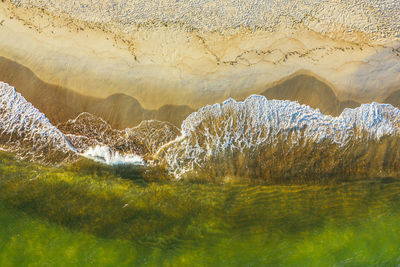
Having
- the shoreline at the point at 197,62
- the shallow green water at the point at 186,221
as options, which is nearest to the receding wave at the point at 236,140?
the shallow green water at the point at 186,221

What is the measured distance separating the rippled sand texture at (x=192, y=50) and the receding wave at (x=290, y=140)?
8.0 inches

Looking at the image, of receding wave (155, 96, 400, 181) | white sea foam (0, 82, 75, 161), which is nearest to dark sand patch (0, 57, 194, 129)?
white sea foam (0, 82, 75, 161)

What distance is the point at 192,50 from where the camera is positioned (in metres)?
3.59

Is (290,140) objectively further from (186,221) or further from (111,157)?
(111,157)

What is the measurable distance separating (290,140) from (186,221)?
1849 mm

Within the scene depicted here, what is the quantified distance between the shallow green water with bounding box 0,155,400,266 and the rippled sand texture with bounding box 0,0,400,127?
1.03m

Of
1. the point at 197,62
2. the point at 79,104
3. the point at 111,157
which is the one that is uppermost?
the point at 197,62

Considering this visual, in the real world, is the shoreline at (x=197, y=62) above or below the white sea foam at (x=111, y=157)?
above

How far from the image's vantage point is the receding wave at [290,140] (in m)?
3.59

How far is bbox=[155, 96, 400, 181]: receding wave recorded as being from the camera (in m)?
3.59

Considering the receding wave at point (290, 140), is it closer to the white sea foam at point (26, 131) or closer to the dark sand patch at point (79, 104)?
the dark sand patch at point (79, 104)

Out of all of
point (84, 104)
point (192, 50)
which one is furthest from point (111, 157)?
point (192, 50)

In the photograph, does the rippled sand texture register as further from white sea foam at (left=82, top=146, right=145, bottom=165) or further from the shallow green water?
the shallow green water

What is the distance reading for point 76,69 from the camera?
11.9 ft
